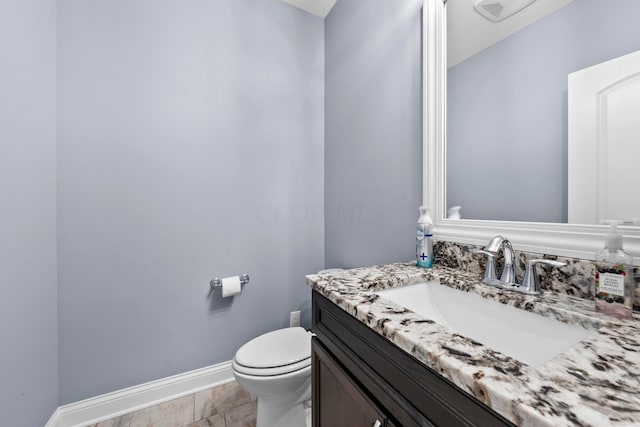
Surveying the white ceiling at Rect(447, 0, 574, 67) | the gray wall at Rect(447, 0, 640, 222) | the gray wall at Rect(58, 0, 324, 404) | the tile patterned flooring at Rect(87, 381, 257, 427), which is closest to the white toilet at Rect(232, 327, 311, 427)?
the tile patterned flooring at Rect(87, 381, 257, 427)

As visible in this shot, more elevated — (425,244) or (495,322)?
(425,244)

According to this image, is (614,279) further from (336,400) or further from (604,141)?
(336,400)

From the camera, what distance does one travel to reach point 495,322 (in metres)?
0.65

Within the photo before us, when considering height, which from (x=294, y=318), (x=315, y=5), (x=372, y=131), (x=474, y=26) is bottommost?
(x=294, y=318)

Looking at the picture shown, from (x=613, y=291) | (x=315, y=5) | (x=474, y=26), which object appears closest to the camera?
(x=613, y=291)

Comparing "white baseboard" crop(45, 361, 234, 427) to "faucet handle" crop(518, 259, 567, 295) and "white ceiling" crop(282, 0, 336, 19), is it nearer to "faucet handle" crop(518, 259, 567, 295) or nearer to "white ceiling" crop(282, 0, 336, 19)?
"faucet handle" crop(518, 259, 567, 295)

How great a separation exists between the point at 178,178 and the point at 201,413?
1270 millimetres

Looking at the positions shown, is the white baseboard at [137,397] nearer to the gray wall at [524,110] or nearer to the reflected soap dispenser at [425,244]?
the reflected soap dispenser at [425,244]

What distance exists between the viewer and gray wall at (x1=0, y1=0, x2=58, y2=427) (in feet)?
2.83

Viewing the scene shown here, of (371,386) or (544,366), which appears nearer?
(544,366)

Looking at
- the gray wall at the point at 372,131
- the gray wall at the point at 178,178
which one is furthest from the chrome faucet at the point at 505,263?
the gray wall at the point at 178,178

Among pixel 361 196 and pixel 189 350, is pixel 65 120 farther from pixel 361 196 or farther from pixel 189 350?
pixel 361 196

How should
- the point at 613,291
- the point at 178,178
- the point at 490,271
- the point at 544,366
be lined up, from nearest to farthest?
the point at 544,366 < the point at 613,291 < the point at 490,271 < the point at 178,178

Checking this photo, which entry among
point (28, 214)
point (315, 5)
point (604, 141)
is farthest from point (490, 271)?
point (315, 5)
